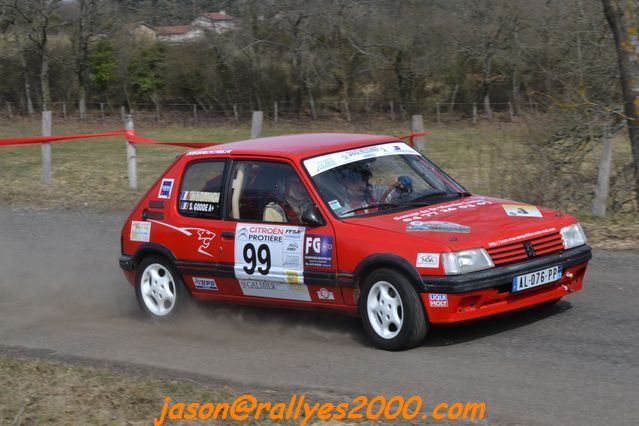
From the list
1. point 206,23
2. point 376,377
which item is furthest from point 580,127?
point 206,23

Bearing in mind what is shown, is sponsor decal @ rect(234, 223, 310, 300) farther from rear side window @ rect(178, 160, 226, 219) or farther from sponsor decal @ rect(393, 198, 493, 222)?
sponsor decal @ rect(393, 198, 493, 222)

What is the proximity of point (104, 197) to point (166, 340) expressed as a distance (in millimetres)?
9284

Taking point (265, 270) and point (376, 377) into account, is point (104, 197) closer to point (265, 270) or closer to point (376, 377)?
point (265, 270)

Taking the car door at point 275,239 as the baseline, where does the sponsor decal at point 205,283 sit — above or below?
below

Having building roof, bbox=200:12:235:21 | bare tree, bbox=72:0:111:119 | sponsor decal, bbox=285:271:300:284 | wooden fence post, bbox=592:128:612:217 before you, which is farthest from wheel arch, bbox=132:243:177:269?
bare tree, bbox=72:0:111:119

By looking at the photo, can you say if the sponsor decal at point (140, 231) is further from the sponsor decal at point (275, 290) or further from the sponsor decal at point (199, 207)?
the sponsor decal at point (275, 290)

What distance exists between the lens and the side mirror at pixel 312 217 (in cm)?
731

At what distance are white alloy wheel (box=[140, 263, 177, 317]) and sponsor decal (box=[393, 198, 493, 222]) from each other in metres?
2.43

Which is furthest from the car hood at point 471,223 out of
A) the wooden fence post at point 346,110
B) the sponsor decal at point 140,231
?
the wooden fence post at point 346,110

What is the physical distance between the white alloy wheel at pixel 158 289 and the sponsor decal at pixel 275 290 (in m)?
0.95

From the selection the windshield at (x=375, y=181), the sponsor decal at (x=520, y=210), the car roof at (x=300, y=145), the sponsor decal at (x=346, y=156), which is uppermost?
the car roof at (x=300, y=145)

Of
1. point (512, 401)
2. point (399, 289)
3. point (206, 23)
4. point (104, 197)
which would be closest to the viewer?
point (512, 401)

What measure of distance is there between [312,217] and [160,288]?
6.64 feet

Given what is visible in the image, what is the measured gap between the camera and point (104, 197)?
656 inches
